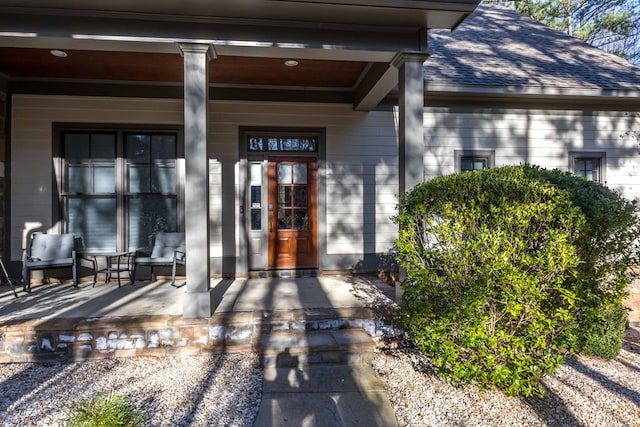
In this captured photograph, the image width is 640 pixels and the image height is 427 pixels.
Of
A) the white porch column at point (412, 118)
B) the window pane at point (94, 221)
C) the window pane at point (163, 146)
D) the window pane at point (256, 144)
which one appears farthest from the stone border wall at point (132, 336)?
the window pane at point (256, 144)

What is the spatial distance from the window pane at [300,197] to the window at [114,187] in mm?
1652

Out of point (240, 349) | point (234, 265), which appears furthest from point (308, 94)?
point (240, 349)

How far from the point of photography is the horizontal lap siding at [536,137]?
5.38 m

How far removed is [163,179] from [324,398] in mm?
3738

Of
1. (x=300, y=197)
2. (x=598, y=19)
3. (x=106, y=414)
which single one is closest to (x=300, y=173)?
(x=300, y=197)

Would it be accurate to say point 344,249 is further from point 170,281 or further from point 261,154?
point 170,281

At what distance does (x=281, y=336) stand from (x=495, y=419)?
1681 millimetres

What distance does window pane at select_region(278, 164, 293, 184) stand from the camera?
17.1 feet

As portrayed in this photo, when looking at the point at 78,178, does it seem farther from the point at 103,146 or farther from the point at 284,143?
the point at 284,143

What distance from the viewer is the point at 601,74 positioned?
5613mm

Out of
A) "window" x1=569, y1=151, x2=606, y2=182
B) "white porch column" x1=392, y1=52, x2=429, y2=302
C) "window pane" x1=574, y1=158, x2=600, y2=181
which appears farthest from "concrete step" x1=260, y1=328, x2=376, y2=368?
"window pane" x1=574, y1=158, x2=600, y2=181

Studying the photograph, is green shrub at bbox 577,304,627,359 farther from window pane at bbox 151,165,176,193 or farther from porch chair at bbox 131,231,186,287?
window pane at bbox 151,165,176,193

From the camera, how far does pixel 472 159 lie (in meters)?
5.50

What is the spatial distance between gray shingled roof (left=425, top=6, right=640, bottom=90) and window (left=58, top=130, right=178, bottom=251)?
398 centimetres
